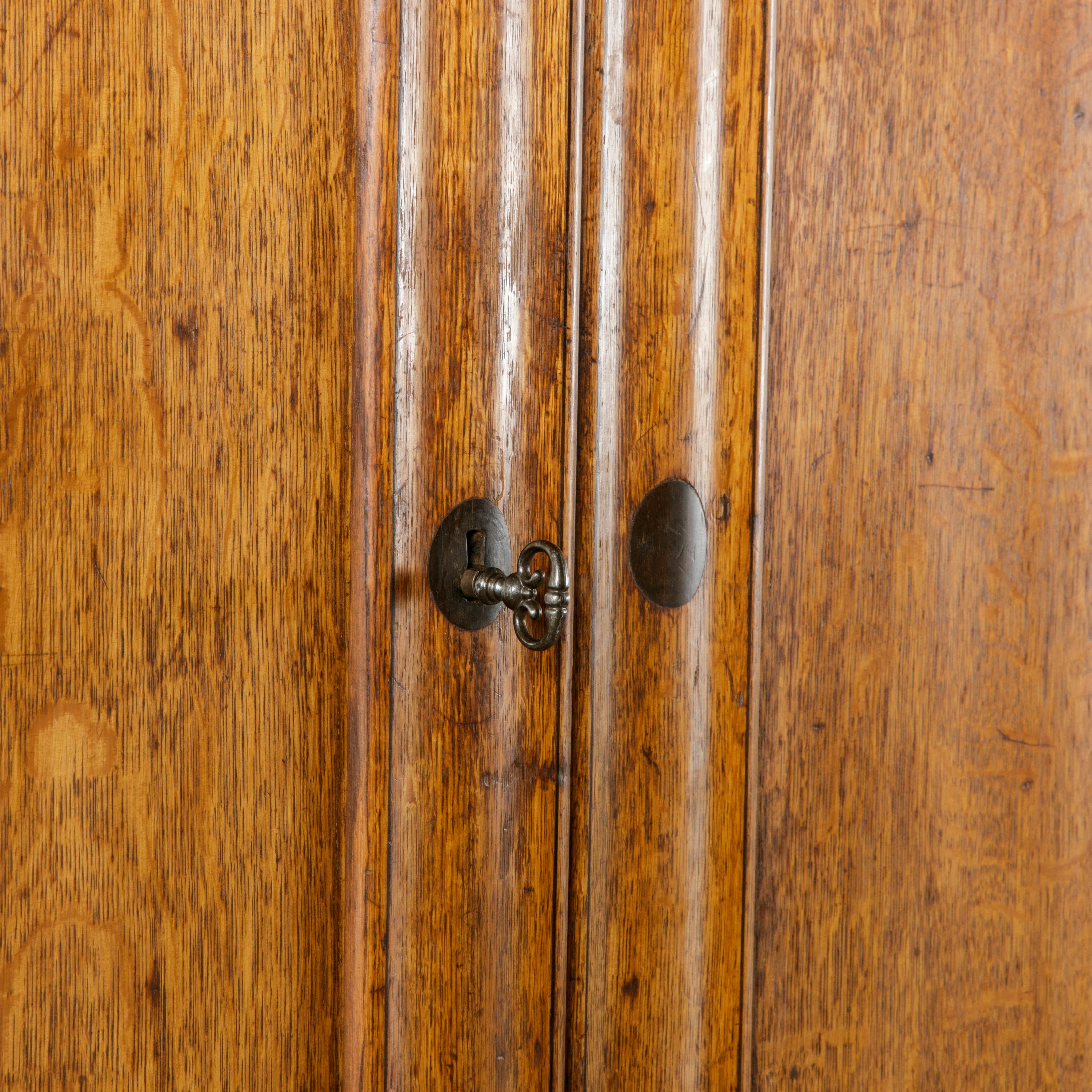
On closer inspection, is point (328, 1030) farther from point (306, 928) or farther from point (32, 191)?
point (32, 191)

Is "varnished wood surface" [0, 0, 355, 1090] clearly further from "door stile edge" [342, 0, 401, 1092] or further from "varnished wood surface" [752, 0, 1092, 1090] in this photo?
"varnished wood surface" [752, 0, 1092, 1090]

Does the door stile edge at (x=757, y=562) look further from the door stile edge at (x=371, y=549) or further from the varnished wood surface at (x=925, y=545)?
the door stile edge at (x=371, y=549)

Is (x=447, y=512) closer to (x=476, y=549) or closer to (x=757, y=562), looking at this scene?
(x=476, y=549)

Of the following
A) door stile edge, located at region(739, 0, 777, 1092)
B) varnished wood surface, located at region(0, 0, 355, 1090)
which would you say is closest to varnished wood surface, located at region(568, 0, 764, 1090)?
door stile edge, located at region(739, 0, 777, 1092)

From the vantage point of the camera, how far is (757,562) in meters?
0.49

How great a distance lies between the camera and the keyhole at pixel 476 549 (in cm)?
48

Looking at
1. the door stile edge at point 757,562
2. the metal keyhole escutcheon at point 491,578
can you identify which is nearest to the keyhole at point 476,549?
the metal keyhole escutcheon at point 491,578

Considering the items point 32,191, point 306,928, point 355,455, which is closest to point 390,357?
point 355,455

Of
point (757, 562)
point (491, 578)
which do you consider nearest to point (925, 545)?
point (757, 562)

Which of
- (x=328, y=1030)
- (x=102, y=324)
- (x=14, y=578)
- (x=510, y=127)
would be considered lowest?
(x=328, y=1030)

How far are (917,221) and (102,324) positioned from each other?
0.39m

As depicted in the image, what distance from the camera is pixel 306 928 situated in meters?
0.46

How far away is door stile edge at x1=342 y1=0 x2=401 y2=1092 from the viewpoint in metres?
0.45

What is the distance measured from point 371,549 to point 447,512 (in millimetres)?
41
